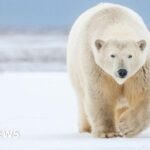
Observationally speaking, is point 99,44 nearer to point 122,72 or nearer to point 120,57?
point 120,57

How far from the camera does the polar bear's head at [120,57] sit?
6320 mm

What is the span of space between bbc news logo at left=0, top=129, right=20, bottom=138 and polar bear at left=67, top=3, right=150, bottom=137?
0.66 meters

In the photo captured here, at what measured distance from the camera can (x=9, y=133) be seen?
275 inches

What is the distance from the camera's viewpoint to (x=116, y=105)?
6.91 metres

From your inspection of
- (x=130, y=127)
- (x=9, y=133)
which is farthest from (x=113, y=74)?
(x=9, y=133)

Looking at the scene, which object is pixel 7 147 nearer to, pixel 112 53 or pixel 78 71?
pixel 112 53

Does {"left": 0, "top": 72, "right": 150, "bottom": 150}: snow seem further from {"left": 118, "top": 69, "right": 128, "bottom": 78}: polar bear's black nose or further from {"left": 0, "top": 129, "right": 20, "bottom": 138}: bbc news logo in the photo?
{"left": 118, "top": 69, "right": 128, "bottom": 78}: polar bear's black nose

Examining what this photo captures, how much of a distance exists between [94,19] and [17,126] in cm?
140

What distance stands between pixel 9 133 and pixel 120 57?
1271mm

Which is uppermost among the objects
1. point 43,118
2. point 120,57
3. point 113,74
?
point 120,57

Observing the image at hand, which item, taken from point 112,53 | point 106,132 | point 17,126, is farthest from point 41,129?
point 112,53

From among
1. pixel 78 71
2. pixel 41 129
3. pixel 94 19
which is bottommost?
pixel 41 129

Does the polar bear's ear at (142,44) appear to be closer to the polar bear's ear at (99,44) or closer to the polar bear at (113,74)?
the polar bear at (113,74)

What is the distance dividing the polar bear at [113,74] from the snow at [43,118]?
0.66 ft
